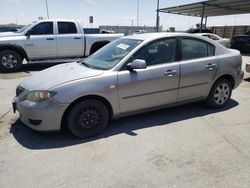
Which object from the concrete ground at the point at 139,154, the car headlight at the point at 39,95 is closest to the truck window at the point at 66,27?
the concrete ground at the point at 139,154

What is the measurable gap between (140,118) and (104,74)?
1284 millimetres

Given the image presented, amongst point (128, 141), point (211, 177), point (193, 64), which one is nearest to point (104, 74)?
point (128, 141)

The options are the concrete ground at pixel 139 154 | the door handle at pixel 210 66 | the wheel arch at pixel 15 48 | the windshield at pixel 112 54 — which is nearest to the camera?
the concrete ground at pixel 139 154

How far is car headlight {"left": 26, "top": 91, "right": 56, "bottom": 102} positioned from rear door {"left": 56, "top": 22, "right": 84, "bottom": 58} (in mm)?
6407

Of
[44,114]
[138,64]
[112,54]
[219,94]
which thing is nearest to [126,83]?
[138,64]

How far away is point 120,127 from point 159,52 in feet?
4.93

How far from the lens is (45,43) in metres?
9.42

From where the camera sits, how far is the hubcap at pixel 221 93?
507 cm

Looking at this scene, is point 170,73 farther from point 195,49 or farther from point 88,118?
point 88,118

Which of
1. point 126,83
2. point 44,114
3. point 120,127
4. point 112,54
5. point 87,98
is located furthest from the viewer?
point 112,54

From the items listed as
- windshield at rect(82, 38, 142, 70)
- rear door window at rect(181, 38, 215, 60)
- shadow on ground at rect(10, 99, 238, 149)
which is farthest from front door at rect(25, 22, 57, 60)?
rear door window at rect(181, 38, 215, 60)

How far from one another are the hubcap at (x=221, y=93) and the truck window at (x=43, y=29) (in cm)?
700

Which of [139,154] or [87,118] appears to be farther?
[87,118]

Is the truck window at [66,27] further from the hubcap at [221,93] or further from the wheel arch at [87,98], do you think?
the hubcap at [221,93]
